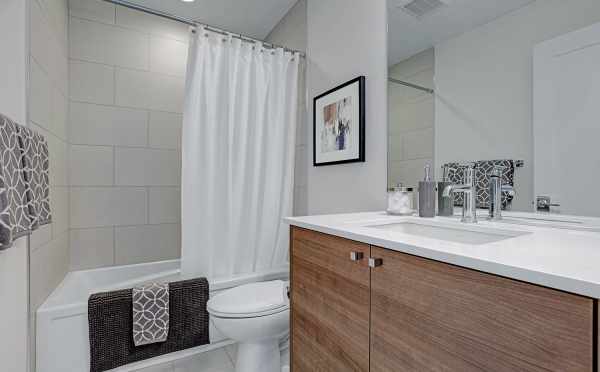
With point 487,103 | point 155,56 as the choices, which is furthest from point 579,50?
point 155,56

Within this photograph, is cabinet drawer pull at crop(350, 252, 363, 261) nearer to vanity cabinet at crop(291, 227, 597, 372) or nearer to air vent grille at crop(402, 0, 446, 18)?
vanity cabinet at crop(291, 227, 597, 372)

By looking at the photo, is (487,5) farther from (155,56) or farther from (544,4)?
(155,56)

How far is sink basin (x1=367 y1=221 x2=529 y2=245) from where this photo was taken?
0.93 m

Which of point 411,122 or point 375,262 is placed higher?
point 411,122

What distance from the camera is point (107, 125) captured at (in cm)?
229

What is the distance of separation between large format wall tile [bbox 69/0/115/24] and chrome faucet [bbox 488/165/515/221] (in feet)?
9.39

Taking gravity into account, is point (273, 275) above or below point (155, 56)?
below

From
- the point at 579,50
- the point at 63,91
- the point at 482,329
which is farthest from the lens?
the point at 63,91

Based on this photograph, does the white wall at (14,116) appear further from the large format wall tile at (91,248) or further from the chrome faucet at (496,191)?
the chrome faucet at (496,191)

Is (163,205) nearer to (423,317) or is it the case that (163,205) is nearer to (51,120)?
(51,120)

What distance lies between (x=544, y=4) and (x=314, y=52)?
143 centimetres

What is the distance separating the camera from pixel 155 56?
2467mm

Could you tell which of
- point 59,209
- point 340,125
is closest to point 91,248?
point 59,209

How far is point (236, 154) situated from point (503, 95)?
1.47 meters
